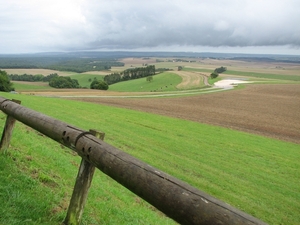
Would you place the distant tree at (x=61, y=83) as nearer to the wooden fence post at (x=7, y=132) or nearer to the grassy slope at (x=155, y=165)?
the grassy slope at (x=155, y=165)

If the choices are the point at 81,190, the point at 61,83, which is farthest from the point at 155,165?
the point at 61,83

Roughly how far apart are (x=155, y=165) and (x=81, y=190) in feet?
29.5

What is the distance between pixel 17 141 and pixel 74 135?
4.62 m

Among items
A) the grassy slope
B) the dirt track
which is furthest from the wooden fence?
the dirt track

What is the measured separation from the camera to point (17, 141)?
7.38m

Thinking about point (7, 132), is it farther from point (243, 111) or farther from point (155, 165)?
point (243, 111)

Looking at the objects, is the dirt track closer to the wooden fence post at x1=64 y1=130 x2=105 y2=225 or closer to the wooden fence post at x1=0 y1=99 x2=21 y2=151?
the wooden fence post at x1=0 y1=99 x2=21 y2=151

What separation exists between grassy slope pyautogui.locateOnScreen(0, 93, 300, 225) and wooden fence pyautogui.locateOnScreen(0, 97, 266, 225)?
0.95m

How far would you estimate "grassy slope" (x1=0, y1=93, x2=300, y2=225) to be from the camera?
14.2 feet

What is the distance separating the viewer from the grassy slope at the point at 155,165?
14.2ft

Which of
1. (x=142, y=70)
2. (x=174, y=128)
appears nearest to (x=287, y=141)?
(x=174, y=128)

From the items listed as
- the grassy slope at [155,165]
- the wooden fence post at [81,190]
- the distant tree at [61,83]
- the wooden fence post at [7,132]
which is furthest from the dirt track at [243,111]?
the distant tree at [61,83]

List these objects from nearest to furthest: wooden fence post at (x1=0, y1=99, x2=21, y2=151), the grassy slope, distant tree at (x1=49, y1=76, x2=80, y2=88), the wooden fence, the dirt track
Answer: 1. the wooden fence
2. the grassy slope
3. wooden fence post at (x1=0, y1=99, x2=21, y2=151)
4. the dirt track
5. distant tree at (x1=49, y1=76, x2=80, y2=88)

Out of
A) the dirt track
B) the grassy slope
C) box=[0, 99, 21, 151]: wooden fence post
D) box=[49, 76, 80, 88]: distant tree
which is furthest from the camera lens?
box=[49, 76, 80, 88]: distant tree
